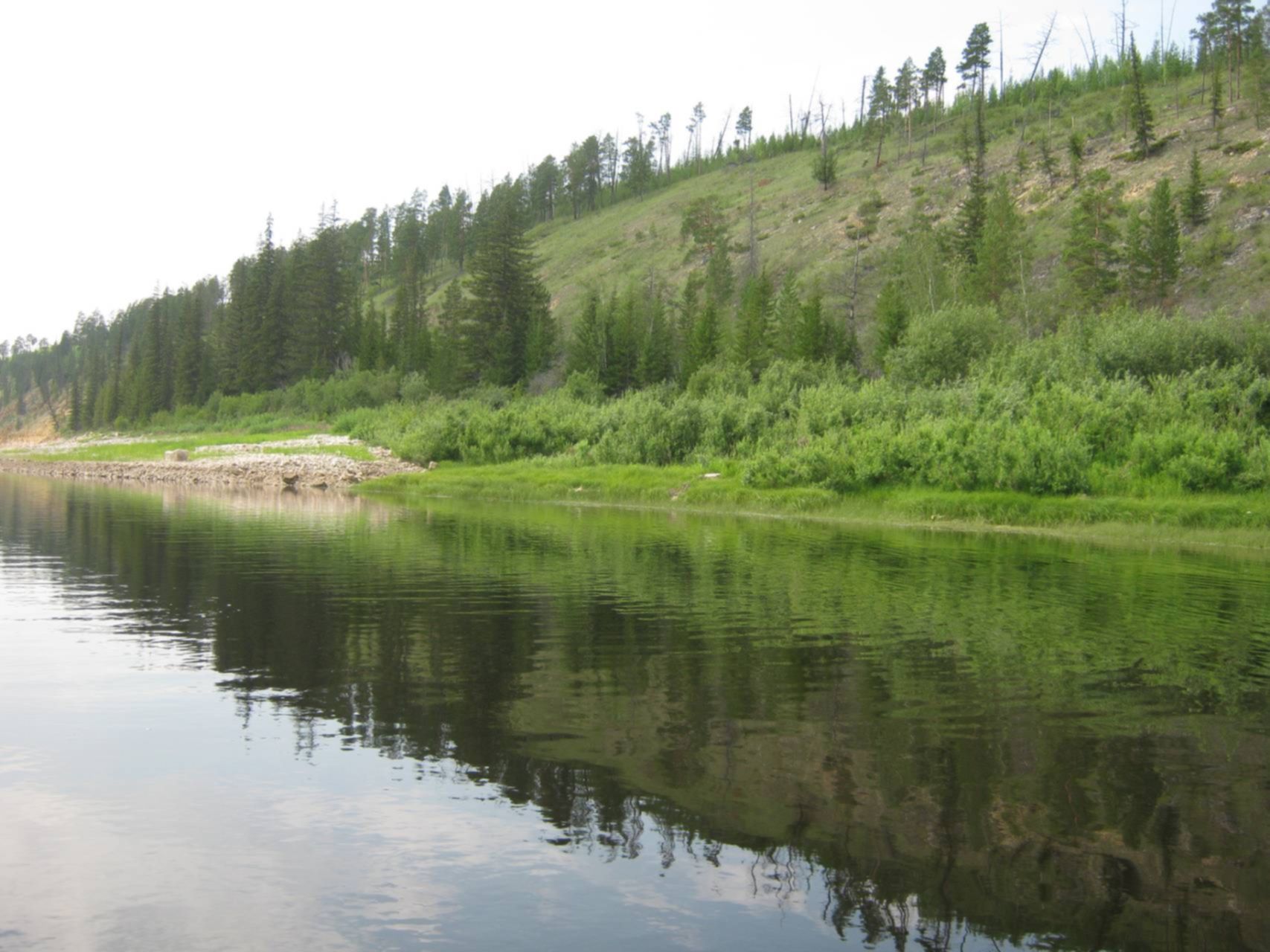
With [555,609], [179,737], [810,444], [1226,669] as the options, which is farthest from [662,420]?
[179,737]

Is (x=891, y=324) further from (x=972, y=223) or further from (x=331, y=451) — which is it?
(x=331, y=451)

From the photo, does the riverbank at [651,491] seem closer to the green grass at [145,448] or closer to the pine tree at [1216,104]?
the green grass at [145,448]

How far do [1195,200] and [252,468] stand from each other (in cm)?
8009

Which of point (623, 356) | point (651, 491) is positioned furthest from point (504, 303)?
point (651, 491)

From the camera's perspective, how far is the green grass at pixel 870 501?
3600cm

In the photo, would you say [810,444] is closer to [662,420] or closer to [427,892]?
[662,420]

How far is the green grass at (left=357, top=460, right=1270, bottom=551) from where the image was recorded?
36.0m

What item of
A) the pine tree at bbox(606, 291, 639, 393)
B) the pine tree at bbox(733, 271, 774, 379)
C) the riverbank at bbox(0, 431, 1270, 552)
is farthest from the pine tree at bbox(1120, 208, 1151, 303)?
the riverbank at bbox(0, 431, 1270, 552)

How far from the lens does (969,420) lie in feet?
151

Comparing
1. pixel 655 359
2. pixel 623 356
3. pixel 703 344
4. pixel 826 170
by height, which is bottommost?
pixel 655 359

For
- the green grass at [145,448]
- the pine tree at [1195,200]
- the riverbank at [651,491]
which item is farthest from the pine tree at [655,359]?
the pine tree at [1195,200]

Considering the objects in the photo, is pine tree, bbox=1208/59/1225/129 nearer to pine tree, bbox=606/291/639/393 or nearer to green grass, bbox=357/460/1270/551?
pine tree, bbox=606/291/639/393

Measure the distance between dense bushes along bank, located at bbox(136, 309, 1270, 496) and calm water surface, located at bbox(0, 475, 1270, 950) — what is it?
68.4 feet

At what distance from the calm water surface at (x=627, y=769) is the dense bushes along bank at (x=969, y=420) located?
20.8m
